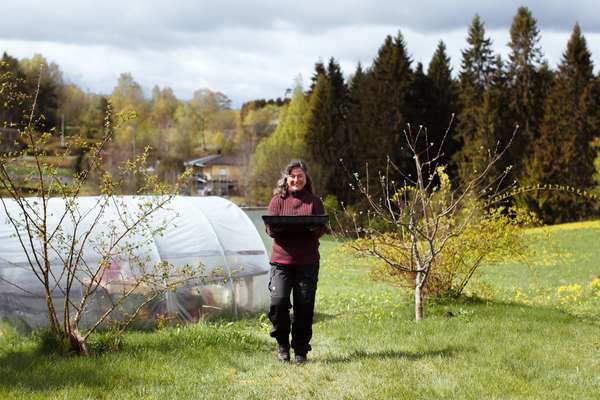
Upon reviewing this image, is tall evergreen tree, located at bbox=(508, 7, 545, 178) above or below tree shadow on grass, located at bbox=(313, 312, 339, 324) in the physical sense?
above

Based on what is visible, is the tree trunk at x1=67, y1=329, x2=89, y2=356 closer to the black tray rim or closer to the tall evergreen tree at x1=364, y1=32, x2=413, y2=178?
the black tray rim

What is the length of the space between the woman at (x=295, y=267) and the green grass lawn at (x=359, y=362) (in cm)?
25

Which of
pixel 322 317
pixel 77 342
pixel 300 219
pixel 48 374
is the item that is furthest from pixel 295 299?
pixel 322 317

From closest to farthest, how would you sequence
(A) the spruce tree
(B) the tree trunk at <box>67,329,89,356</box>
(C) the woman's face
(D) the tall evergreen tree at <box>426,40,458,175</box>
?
1. (B) the tree trunk at <box>67,329,89,356</box>
2. (C) the woman's face
3. (A) the spruce tree
4. (D) the tall evergreen tree at <box>426,40,458,175</box>

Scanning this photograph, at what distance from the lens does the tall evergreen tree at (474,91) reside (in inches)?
1499

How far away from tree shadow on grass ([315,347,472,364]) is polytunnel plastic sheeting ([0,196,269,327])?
1.80 m

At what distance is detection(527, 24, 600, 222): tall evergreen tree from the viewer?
3681 cm

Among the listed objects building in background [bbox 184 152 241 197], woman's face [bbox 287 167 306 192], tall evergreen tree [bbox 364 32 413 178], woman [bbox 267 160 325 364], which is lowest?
building in background [bbox 184 152 241 197]

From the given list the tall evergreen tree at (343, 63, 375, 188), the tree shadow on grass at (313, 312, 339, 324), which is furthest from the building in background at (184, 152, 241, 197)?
the tree shadow on grass at (313, 312, 339, 324)

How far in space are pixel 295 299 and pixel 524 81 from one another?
36719mm

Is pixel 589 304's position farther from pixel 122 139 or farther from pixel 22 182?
pixel 122 139

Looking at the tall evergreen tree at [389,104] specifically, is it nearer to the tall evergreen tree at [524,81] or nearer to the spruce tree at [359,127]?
the spruce tree at [359,127]

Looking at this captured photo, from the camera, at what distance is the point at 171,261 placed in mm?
8859

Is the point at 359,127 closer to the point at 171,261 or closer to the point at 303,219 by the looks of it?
the point at 171,261
